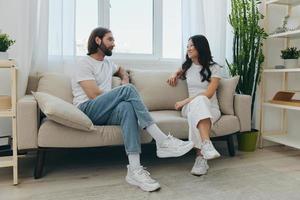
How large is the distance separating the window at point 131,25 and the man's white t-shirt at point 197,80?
2.16ft

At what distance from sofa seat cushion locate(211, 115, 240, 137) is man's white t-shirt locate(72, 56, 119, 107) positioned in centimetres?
87

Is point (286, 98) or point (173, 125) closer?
point (173, 125)

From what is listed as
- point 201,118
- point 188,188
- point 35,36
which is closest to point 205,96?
point 201,118

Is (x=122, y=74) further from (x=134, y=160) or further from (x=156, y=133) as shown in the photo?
(x=134, y=160)

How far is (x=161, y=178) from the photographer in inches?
77.5

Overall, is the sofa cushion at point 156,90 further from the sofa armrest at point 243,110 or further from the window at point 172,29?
the window at point 172,29

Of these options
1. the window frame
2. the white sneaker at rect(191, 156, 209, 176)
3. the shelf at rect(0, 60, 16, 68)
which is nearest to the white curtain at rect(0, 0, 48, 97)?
the shelf at rect(0, 60, 16, 68)

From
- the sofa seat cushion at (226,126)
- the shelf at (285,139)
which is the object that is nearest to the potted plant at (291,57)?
the shelf at (285,139)

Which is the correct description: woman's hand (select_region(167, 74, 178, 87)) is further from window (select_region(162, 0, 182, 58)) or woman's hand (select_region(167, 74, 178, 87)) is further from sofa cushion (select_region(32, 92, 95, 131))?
sofa cushion (select_region(32, 92, 95, 131))

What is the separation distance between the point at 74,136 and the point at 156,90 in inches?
35.8

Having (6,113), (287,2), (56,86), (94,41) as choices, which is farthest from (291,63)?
(6,113)

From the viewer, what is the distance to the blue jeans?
184cm

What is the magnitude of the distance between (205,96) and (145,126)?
1.82 ft

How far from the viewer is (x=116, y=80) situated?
2.42 m
